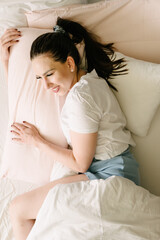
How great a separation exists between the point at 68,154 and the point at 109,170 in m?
0.20

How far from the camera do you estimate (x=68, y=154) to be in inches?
44.0

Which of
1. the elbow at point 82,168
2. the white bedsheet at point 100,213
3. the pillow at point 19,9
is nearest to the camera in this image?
the white bedsheet at point 100,213

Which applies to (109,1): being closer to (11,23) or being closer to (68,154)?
(11,23)

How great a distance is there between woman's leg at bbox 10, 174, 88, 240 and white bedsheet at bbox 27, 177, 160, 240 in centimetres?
13

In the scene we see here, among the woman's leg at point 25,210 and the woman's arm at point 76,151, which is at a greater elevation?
the woman's arm at point 76,151

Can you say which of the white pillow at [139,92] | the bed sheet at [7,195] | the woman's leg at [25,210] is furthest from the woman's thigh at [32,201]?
the white pillow at [139,92]

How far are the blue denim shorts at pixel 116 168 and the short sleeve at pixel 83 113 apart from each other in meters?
0.19

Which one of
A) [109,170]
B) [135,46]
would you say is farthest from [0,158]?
[135,46]

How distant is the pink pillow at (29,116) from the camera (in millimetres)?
1196

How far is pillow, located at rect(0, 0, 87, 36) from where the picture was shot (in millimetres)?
1351

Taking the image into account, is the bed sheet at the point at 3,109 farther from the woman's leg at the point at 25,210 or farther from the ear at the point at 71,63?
the ear at the point at 71,63

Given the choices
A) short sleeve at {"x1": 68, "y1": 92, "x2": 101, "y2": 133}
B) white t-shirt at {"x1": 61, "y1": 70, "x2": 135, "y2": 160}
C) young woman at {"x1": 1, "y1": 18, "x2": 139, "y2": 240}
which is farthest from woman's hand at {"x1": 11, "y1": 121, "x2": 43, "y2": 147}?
short sleeve at {"x1": 68, "y1": 92, "x2": 101, "y2": 133}

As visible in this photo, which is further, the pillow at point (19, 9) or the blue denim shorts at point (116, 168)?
the pillow at point (19, 9)

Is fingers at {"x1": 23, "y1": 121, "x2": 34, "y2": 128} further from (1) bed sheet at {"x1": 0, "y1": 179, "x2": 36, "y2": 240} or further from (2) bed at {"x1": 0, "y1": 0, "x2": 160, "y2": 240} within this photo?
(1) bed sheet at {"x1": 0, "y1": 179, "x2": 36, "y2": 240}
